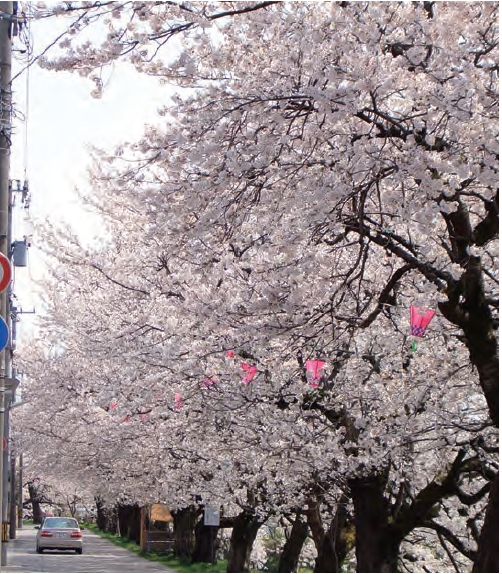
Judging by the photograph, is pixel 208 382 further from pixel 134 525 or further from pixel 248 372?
pixel 134 525

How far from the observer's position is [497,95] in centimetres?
746

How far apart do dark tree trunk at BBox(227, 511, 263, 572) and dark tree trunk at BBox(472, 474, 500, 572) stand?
14.3m

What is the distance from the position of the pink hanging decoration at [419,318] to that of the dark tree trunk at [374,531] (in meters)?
4.76

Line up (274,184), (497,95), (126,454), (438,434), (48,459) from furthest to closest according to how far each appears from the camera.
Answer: (48,459) → (126,454) → (438,434) → (274,184) → (497,95)

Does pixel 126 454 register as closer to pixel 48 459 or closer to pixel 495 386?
pixel 48 459

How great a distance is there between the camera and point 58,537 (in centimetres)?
3112

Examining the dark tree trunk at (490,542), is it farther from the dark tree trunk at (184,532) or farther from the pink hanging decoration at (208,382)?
the dark tree trunk at (184,532)

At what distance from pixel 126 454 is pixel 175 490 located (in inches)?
64.3

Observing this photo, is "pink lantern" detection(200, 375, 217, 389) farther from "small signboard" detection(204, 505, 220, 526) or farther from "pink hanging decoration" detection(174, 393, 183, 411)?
"small signboard" detection(204, 505, 220, 526)

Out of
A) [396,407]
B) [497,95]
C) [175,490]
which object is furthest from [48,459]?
[497,95]

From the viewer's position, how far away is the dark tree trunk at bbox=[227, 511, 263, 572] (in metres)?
22.7

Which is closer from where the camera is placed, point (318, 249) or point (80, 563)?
point (318, 249)

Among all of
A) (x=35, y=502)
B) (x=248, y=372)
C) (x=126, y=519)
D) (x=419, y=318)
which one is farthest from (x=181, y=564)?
(x=35, y=502)

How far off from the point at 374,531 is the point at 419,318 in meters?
5.19
